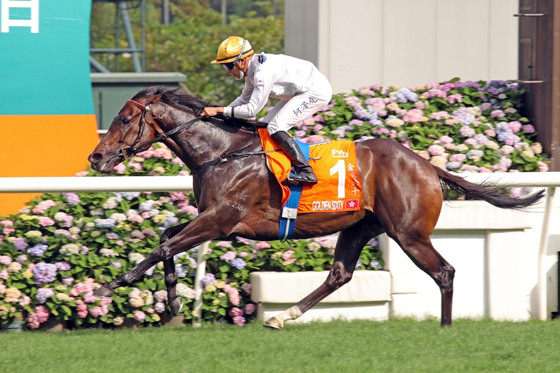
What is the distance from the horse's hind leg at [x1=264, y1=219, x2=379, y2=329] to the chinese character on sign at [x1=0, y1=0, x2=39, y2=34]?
10.0 feet

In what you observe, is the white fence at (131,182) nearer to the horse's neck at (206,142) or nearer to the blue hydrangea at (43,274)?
the horse's neck at (206,142)

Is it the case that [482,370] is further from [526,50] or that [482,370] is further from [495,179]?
[526,50]

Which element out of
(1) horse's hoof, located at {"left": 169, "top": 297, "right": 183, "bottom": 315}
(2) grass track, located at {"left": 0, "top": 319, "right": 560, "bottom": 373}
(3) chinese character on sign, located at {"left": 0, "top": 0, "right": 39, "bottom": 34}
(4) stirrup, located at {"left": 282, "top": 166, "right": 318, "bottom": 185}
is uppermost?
(3) chinese character on sign, located at {"left": 0, "top": 0, "right": 39, "bottom": 34}

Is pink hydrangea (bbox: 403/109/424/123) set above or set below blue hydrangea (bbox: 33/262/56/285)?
above

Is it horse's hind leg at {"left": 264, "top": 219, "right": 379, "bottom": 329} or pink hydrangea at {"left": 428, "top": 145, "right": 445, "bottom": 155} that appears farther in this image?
pink hydrangea at {"left": 428, "top": 145, "right": 445, "bottom": 155}

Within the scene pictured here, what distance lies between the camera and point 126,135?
19.9 feet

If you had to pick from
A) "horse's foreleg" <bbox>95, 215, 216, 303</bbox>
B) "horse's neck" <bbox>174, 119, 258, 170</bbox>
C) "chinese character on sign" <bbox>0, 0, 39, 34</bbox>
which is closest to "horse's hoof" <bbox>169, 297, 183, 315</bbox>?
"horse's foreleg" <bbox>95, 215, 216, 303</bbox>

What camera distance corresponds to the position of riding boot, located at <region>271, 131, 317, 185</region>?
5.94 metres

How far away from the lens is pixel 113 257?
6.55m

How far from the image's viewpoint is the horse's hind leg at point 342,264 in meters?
6.24

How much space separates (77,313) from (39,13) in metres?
2.63

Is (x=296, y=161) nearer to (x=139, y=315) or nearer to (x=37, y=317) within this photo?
(x=139, y=315)

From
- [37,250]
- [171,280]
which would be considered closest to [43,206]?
[37,250]

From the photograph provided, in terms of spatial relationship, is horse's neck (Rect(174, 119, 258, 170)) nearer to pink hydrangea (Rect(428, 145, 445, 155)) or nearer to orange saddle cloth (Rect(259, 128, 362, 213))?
orange saddle cloth (Rect(259, 128, 362, 213))
